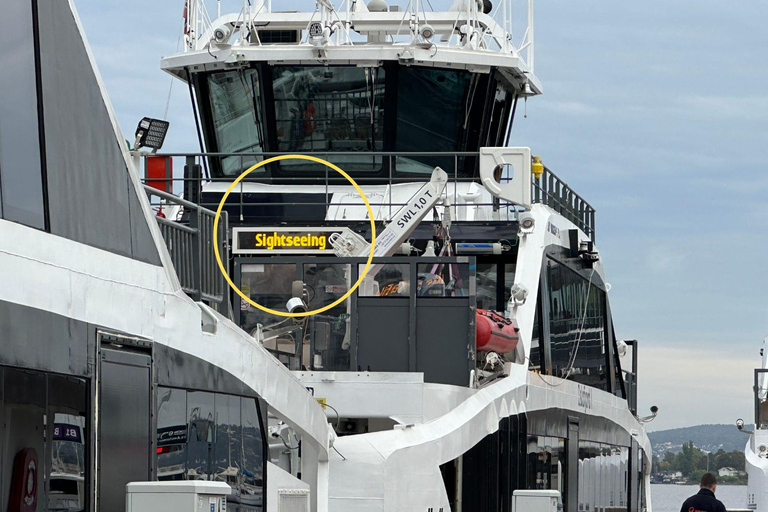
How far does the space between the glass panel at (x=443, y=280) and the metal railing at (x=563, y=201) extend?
13.9ft

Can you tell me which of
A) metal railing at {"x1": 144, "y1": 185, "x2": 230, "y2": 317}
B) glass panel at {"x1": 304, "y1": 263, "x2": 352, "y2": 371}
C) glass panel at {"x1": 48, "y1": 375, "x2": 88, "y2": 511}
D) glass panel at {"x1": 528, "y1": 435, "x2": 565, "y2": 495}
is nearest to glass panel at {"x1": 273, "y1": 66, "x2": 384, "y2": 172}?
glass panel at {"x1": 528, "y1": 435, "x2": 565, "y2": 495}

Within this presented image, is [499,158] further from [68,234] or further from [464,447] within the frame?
[68,234]

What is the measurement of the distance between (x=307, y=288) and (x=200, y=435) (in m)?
7.06

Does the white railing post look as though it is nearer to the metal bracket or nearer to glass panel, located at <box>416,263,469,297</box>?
the metal bracket

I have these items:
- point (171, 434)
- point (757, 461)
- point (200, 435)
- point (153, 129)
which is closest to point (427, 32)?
point (153, 129)

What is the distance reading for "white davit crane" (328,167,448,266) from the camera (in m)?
17.5

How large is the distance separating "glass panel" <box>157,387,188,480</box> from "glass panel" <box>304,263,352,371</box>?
707 cm

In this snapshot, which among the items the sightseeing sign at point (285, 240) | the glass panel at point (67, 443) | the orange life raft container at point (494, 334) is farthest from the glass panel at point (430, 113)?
the glass panel at point (67, 443)

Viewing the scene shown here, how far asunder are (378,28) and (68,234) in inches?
672

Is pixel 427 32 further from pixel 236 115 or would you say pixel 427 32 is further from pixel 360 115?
pixel 236 115

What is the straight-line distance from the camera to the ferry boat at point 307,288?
700 cm

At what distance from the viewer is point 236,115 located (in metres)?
22.8

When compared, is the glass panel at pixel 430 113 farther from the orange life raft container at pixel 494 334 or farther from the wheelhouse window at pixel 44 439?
the wheelhouse window at pixel 44 439

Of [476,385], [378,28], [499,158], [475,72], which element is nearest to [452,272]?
[476,385]
